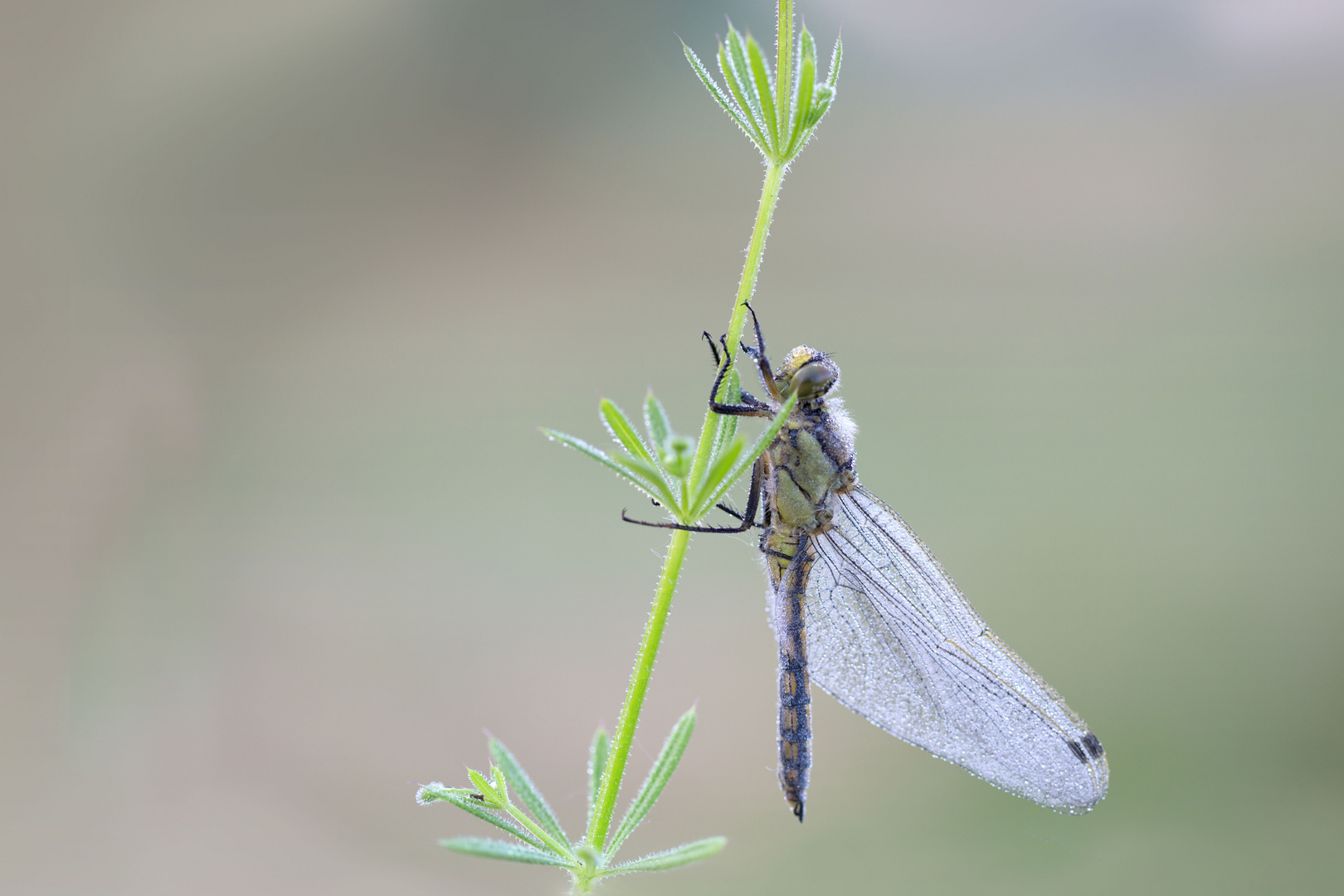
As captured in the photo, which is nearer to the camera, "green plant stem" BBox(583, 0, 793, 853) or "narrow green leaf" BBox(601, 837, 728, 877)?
"narrow green leaf" BBox(601, 837, 728, 877)

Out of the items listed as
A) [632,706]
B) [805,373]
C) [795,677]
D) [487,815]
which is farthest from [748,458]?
[795,677]

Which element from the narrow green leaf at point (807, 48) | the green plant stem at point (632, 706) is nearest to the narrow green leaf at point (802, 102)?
the narrow green leaf at point (807, 48)

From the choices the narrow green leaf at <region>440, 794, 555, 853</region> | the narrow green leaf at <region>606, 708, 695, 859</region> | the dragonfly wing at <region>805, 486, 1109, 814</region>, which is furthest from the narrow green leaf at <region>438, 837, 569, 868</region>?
the dragonfly wing at <region>805, 486, 1109, 814</region>

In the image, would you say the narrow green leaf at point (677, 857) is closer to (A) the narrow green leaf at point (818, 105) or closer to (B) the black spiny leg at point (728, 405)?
(B) the black spiny leg at point (728, 405)

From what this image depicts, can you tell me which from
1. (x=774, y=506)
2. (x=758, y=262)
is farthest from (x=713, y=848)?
(x=774, y=506)

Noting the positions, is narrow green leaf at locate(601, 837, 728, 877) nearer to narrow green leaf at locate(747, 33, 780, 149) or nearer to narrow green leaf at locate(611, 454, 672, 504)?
narrow green leaf at locate(611, 454, 672, 504)

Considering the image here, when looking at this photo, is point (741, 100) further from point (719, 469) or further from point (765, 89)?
point (719, 469)
